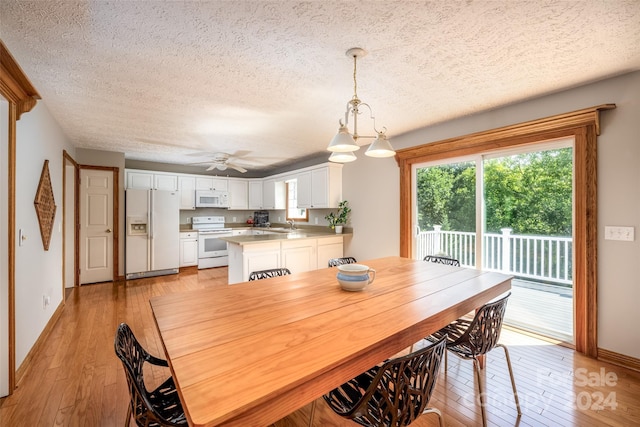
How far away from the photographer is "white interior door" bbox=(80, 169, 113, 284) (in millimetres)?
4672

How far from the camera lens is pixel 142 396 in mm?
1038

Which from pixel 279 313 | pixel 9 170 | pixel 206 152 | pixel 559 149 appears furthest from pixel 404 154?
pixel 9 170

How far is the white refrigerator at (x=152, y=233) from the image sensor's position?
16.4 ft

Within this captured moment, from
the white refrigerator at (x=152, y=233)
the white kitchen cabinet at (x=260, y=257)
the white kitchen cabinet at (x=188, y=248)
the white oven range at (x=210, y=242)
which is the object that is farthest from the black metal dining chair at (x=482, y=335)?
the white kitchen cabinet at (x=188, y=248)

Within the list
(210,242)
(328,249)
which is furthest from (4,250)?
(210,242)

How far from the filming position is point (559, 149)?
2697mm

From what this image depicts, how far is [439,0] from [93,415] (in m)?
3.08

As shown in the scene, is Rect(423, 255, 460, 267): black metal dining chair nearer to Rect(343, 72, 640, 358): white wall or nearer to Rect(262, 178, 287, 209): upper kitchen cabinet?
Rect(343, 72, 640, 358): white wall

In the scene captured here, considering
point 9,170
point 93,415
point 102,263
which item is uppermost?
point 9,170

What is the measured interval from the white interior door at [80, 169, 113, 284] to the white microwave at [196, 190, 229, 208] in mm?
1617

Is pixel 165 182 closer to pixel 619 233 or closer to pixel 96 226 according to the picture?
pixel 96 226

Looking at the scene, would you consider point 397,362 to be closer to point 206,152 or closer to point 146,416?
point 146,416

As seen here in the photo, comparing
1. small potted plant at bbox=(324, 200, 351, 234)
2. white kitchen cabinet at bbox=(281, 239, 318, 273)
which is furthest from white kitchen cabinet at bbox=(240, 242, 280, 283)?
small potted plant at bbox=(324, 200, 351, 234)

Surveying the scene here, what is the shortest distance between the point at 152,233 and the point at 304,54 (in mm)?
4666
